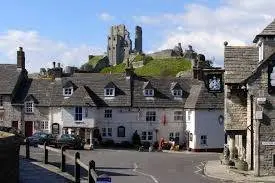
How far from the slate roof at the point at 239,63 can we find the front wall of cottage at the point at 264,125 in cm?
320

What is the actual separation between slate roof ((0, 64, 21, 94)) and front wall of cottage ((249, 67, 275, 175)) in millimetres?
37283

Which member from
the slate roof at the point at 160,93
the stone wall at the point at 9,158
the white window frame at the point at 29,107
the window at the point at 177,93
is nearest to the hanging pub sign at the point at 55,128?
the white window frame at the point at 29,107

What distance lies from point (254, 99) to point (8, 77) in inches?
1536

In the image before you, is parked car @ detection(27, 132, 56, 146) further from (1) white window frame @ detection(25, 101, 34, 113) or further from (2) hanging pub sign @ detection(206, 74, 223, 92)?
(2) hanging pub sign @ detection(206, 74, 223, 92)

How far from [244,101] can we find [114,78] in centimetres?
2902

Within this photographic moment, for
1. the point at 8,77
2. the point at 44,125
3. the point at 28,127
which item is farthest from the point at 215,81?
the point at 8,77

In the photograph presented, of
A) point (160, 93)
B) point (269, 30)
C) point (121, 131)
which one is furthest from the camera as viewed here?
point (160, 93)

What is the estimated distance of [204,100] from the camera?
63875mm

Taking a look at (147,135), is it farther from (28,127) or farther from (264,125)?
(264,125)

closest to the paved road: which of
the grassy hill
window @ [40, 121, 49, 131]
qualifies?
window @ [40, 121, 49, 131]

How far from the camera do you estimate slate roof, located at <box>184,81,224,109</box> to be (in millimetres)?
63406

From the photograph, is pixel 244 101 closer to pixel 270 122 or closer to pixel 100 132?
pixel 270 122

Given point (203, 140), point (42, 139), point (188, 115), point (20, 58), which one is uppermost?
point (20, 58)

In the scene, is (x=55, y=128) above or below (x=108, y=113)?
below
